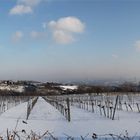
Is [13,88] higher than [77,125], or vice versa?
[13,88]

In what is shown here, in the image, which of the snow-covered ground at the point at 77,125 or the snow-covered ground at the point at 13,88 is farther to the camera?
the snow-covered ground at the point at 13,88

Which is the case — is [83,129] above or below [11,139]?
below

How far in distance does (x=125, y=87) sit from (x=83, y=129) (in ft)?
258

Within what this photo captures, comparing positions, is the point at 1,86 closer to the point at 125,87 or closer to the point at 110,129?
the point at 125,87

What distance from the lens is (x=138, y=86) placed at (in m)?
92.6

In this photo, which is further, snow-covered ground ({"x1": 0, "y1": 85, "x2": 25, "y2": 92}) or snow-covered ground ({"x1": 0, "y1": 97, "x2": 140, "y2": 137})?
snow-covered ground ({"x1": 0, "y1": 85, "x2": 25, "y2": 92})

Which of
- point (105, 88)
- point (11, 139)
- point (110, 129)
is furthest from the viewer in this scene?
point (105, 88)

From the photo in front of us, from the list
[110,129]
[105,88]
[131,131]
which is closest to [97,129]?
[110,129]

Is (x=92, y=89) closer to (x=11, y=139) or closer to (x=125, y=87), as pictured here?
(x=125, y=87)

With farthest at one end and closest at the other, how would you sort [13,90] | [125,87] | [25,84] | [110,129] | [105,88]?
[25,84], [13,90], [105,88], [125,87], [110,129]

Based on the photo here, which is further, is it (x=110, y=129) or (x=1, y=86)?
(x=1, y=86)

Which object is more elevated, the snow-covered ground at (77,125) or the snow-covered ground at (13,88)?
the snow-covered ground at (13,88)

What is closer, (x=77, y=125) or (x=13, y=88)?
(x=77, y=125)

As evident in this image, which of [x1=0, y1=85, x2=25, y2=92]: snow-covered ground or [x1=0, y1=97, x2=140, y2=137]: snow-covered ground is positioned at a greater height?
[x1=0, y1=85, x2=25, y2=92]: snow-covered ground
